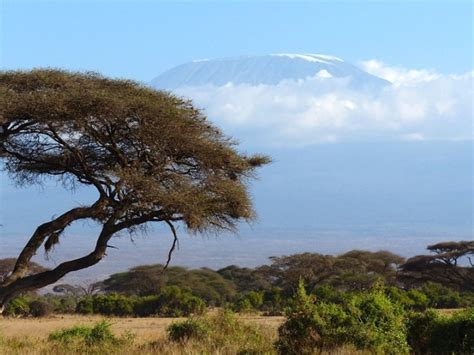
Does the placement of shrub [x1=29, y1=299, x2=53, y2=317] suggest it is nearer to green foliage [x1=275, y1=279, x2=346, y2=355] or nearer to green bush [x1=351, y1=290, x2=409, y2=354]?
green foliage [x1=275, y1=279, x2=346, y2=355]

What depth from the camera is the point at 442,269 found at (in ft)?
138

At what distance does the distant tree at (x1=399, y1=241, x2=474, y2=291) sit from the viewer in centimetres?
4156

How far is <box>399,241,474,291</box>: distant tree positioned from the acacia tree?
2544cm

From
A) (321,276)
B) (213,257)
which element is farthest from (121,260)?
(321,276)

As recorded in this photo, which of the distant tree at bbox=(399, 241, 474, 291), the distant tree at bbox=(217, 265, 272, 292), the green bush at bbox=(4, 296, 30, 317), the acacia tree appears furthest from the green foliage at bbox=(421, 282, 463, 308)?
the acacia tree

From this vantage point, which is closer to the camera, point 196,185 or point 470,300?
point 196,185

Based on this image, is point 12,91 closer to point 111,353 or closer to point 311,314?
point 111,353

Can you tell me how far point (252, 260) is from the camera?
350 feet

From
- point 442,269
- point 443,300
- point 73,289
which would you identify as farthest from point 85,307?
point 73,289

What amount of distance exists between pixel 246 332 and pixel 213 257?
10783 centimetres

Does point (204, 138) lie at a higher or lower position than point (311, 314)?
higher

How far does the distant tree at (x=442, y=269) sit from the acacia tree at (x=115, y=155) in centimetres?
2544

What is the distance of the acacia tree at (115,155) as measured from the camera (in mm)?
15945

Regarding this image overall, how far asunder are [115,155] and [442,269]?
92.3ft
